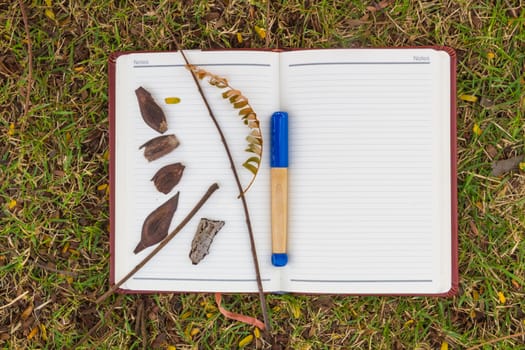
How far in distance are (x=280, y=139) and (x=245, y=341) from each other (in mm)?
514

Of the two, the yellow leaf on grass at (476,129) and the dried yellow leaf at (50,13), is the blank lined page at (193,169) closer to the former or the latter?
the dried yellow leaf at (50,13)

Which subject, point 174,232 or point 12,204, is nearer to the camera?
point 174,232

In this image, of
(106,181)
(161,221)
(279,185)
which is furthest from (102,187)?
(279,185)

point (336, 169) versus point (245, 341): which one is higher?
point (336, 169)

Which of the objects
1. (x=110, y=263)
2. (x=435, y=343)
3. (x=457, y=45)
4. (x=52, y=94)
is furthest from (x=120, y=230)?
(x=457, y=45)

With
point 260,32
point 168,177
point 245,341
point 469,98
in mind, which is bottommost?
point 245,341

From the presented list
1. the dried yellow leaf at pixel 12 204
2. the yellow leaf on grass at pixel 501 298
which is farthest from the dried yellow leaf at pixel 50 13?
the yellow leaf on grass at pixel 501 298

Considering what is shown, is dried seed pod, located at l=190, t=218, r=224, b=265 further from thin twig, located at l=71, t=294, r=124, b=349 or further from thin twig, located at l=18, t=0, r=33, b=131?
thin twig, located at l=18, t=0, r=33, b=131

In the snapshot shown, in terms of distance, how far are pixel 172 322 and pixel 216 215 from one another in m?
0.31

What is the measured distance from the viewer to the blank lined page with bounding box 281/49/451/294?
3.65ft

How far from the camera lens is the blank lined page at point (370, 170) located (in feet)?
3.65

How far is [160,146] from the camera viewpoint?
114 cm

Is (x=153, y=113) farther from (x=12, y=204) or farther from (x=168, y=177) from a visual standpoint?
(x=12, y=204)

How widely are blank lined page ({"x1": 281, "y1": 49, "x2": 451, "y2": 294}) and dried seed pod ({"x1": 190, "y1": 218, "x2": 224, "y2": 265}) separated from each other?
0.64 feet
